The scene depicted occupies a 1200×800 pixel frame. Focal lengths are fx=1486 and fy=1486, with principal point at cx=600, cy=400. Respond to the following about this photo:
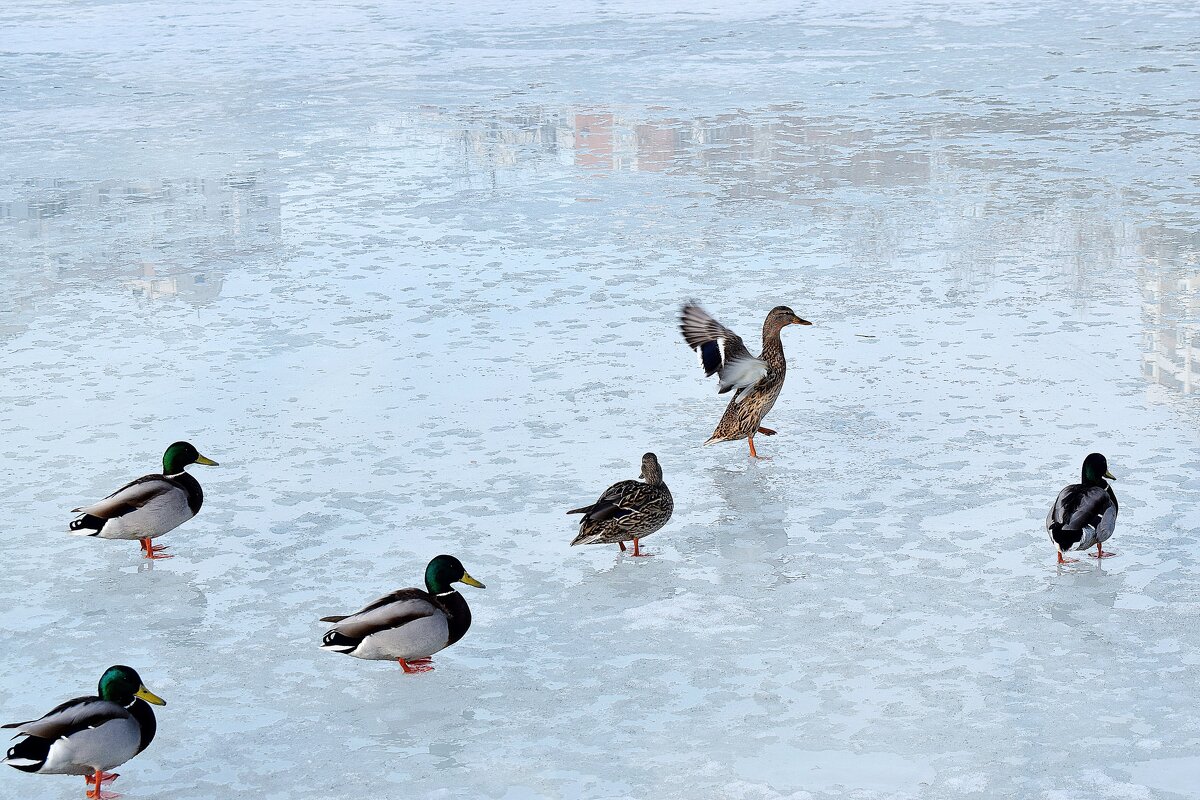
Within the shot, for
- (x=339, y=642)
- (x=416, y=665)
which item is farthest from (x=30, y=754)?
(x=416, y=665)

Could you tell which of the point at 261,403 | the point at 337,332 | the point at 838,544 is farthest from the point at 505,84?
the point at 838,544

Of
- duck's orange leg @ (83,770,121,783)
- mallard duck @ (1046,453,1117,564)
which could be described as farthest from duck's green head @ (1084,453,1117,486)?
duck's orange leg @ (83,770,121,783)

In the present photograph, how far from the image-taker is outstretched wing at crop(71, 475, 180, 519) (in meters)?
5.75

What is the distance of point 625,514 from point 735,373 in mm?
1308

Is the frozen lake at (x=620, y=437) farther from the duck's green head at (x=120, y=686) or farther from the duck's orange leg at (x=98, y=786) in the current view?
the duck's green head at (x=120, y=686)

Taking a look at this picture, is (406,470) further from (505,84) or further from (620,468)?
(505,84)

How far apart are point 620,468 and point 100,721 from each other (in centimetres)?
303

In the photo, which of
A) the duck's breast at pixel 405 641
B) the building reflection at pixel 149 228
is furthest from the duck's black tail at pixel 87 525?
the building reflection at pixel 149 228

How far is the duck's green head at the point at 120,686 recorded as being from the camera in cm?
423

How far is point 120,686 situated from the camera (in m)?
4.23

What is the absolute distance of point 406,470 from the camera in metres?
6.73

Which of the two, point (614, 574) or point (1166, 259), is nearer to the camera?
point (614, 574)

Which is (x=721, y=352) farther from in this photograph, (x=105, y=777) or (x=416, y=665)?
(x=105, y=777)

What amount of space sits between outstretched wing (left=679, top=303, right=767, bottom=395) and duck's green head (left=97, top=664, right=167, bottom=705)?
3267mm
